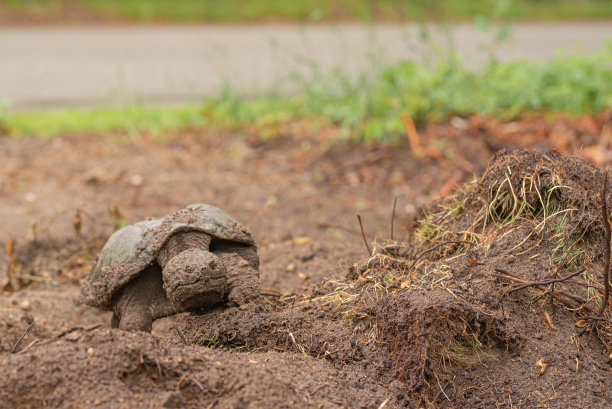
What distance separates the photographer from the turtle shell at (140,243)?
2482 mm

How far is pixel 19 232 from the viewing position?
4176 mm

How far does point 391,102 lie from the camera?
234 inches

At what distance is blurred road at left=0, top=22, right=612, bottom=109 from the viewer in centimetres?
765

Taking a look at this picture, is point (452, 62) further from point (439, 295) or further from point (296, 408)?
point (296, 408)

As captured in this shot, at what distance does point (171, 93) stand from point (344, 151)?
125 inches

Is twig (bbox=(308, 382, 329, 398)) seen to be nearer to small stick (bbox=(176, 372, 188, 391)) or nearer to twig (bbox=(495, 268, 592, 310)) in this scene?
small stick (bbox=(176, 372, 188, 391))

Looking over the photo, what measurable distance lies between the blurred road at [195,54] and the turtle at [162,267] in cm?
359

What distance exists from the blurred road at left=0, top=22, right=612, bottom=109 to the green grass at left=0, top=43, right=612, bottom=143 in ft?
0.83

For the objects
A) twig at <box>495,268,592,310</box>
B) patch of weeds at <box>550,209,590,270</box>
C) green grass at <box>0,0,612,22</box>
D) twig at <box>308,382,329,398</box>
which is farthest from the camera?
green grass at <box>0,0,612,22</box>

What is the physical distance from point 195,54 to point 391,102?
4.79 meters

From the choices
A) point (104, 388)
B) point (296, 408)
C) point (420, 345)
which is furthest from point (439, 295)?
point (104, 388)

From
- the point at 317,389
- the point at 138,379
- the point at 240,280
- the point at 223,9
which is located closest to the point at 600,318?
the point at 317,389

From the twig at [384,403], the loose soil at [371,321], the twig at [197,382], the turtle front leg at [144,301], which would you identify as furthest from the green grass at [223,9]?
the twig at [197,382]

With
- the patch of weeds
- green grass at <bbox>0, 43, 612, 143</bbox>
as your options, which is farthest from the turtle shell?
green grass at <bbox>0, 43, 612, 143</bbox>
